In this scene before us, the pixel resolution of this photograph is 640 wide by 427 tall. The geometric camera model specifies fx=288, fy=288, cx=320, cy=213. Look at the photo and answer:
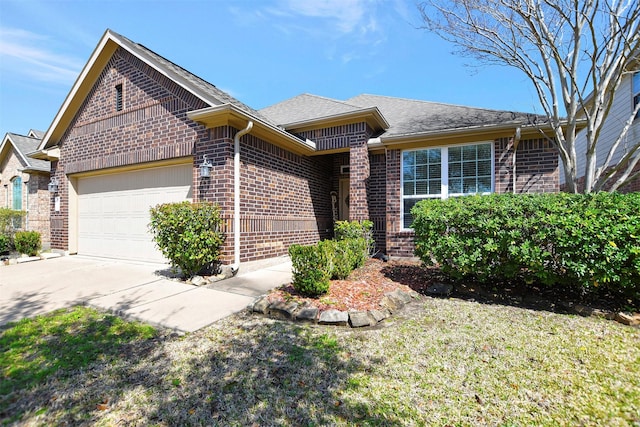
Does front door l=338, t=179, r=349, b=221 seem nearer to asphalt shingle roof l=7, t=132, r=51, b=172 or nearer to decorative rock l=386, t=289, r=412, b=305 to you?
decorative rock l=386, t=289, r=412, b=305

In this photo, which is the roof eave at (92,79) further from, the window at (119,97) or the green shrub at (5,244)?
the green shrub at (5,244)

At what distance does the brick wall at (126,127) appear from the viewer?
7012 mm

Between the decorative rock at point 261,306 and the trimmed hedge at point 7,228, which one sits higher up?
the trimmed hedge at point 7,228

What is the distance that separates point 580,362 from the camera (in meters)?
2.81

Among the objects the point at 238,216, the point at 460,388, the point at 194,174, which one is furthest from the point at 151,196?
the point at 460,388

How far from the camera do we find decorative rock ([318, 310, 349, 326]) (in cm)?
377

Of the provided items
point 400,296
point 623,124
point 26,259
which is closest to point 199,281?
point 400,296

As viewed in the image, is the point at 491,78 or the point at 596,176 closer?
the point at 596,176

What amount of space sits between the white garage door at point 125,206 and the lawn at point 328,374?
13.1 ft

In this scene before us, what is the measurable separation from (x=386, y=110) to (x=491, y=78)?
328 cm

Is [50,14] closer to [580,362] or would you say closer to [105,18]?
[105,18]

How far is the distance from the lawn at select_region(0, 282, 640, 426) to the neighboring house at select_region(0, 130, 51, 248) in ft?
34.8

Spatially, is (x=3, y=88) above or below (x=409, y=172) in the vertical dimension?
above

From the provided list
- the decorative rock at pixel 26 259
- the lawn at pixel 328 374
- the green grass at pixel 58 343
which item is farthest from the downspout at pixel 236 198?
the decorative rock at pixel 26 259
